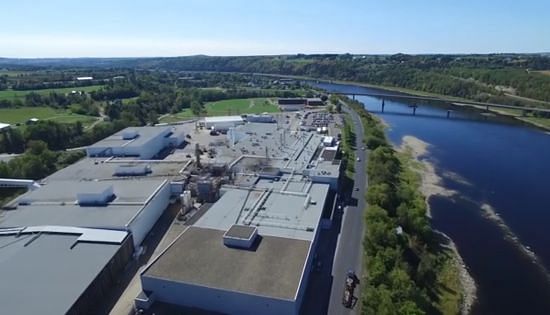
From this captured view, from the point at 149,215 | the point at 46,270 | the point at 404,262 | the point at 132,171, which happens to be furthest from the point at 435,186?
the point at 46,270

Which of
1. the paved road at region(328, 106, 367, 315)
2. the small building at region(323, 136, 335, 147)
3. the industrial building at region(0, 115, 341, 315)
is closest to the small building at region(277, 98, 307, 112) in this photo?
the small building at region(323, 136, 335, 147)

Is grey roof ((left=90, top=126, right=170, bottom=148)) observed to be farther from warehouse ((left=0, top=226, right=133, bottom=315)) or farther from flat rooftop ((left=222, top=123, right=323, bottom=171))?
warehouse ((left=0, top=226, right=133, bottom=315))

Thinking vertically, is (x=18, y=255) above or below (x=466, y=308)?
above

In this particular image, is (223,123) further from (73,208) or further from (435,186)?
(73,208)

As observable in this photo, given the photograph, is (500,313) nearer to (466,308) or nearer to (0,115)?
(466,308)

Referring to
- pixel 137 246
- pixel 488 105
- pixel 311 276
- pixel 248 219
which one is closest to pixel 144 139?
pixel 137 246

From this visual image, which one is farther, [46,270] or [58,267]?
[58,267]
